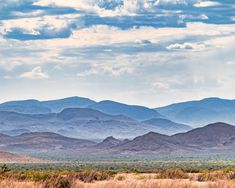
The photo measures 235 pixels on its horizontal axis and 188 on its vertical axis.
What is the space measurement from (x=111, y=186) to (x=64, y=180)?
9.38 feet

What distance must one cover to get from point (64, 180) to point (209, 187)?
6993mm

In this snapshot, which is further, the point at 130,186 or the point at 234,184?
the point at 234,184

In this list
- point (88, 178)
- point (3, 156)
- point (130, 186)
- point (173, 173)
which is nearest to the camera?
point (130, 186)

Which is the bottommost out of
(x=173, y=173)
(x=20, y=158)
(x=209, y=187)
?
(x=20, y=158)

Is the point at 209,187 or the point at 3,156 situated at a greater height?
the point at 209,187

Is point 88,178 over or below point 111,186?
below

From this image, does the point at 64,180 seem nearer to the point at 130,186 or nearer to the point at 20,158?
the point at 130,186

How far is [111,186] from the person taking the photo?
28.1 meters

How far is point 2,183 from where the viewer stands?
87.7ft

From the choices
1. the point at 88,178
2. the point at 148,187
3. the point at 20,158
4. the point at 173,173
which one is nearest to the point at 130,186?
the point at 148,187

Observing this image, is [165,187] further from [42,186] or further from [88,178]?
[88,178]

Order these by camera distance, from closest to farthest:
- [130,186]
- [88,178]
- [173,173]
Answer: [130,186] → [88,178] → [173,173]

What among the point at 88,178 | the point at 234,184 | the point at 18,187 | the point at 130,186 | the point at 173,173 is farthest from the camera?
the point at 173,173

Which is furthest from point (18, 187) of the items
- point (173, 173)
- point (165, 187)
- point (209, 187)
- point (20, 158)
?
point (20, 158)
